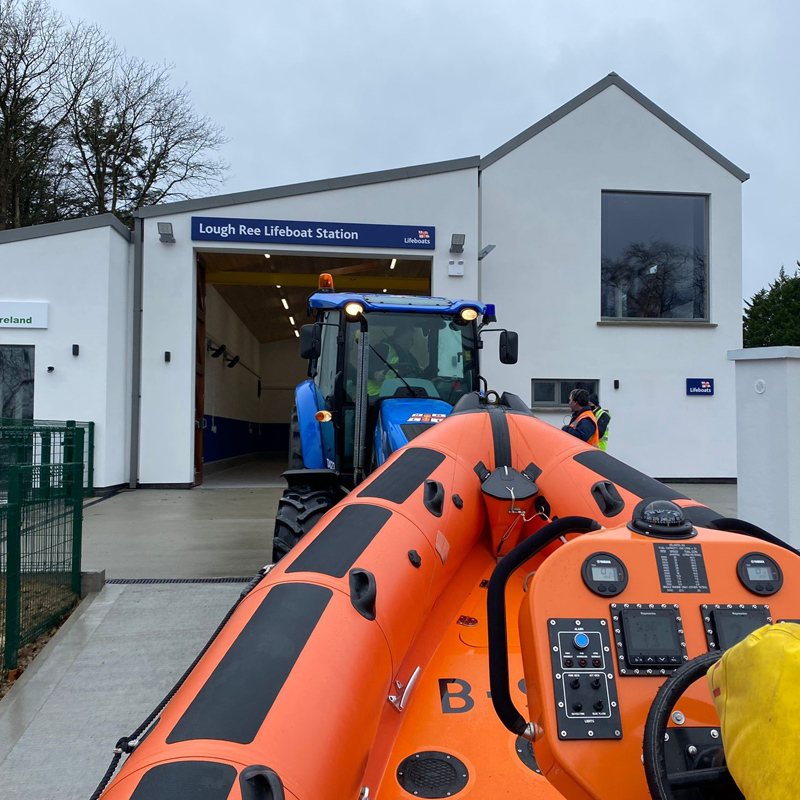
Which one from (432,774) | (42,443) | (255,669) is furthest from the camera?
(42,443)

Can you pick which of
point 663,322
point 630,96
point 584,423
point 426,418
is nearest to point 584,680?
point 426,418

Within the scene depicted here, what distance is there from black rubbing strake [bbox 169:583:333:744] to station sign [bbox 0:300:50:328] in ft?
31.9

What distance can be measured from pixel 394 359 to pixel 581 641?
3625mm

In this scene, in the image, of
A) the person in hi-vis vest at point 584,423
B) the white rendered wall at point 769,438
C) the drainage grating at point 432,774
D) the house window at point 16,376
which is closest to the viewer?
the drainage grating at point 432,774

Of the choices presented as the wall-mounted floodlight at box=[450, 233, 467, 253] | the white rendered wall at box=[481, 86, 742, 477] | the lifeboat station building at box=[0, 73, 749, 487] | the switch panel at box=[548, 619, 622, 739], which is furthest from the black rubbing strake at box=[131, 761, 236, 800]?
the white rendered wall at box=[481, 86, 742, 477]

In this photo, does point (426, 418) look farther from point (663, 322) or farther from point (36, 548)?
point (663, 322)

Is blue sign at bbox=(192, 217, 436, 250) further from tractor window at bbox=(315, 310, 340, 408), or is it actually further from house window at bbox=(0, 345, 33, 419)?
tractor window at bbox=(315, 310, 340, 408)

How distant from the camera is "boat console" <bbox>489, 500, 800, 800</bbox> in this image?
1273 mm

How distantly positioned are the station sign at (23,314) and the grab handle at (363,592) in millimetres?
9794

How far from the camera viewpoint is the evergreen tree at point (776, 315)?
109ft

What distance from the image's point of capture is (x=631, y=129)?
12.0 metres

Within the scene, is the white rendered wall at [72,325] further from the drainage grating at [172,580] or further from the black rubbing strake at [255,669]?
the black rubbing strake at [255,669]

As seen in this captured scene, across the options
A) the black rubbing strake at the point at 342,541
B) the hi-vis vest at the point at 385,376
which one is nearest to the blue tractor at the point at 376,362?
the hi-vis vest at the point at 385,376

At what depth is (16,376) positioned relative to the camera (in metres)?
10.0
